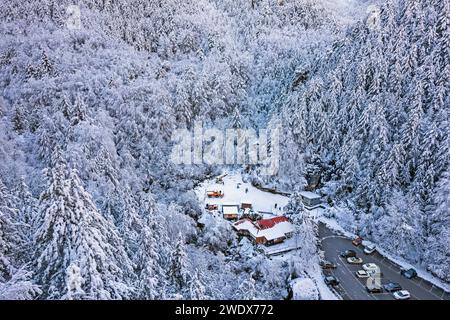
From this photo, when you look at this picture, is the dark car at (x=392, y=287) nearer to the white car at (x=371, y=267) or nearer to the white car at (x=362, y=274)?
the white car at (x=362, y=274)

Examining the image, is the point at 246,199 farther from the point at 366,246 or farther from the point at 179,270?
the point at 179,270

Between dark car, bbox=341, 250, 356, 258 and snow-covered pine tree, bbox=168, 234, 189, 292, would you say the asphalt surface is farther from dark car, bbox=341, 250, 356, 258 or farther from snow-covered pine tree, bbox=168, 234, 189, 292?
snow-covered pine tree, bbox=168, 234, 189, 292

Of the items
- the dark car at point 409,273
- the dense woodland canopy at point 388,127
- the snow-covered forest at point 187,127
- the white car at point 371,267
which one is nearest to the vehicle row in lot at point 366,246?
the dense woodland canopy at point 388,127

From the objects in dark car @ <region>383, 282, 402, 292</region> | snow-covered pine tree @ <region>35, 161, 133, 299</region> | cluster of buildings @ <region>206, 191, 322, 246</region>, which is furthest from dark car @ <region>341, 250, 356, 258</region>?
snow-covered pine tree @ <region>35, 161, 133, 299</region>

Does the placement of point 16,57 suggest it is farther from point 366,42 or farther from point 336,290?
point 336,290

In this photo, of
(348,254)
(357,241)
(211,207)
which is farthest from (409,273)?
(211,207)

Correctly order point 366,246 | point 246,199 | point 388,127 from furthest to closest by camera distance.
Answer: point 246,199
point 388,127
point 366,246
